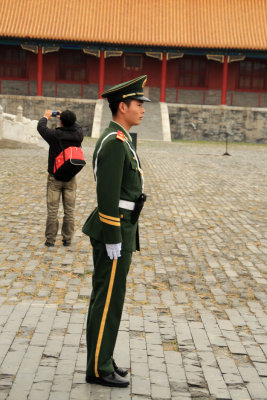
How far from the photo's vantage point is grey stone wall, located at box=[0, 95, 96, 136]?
90.4ft

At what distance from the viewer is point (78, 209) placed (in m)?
9.04

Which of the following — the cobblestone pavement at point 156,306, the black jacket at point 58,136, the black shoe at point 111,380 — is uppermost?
the black jacket at point 58,136

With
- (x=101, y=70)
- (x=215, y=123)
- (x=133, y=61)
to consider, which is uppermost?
(x=133, y=61)

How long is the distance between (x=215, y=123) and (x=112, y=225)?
25.1m

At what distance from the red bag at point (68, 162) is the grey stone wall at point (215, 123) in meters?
21.4

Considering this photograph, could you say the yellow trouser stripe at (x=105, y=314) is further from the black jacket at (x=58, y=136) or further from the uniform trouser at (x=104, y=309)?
the black jacket at (x=58, y=136)

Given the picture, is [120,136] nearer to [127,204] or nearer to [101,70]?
[127,204]

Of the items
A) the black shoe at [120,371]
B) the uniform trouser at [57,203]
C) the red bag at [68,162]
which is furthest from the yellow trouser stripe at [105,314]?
the uniform trouser at [57,203]

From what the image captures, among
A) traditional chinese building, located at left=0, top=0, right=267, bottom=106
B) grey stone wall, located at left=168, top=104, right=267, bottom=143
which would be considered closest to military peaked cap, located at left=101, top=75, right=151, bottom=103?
grey stone wall, located at left=168, top=104, right=267, bottom=143

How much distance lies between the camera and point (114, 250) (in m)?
3.25

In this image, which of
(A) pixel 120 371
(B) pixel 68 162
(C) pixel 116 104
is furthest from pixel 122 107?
(B) pixel 68 162

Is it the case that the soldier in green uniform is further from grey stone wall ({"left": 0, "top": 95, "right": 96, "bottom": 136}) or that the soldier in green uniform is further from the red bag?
grey stone wall ({"left": 0, "top": 95, "right": 96, "bottom": 136})

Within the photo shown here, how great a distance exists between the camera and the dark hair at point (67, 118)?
633cm

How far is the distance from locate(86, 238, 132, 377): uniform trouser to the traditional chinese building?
24799 millimetres
